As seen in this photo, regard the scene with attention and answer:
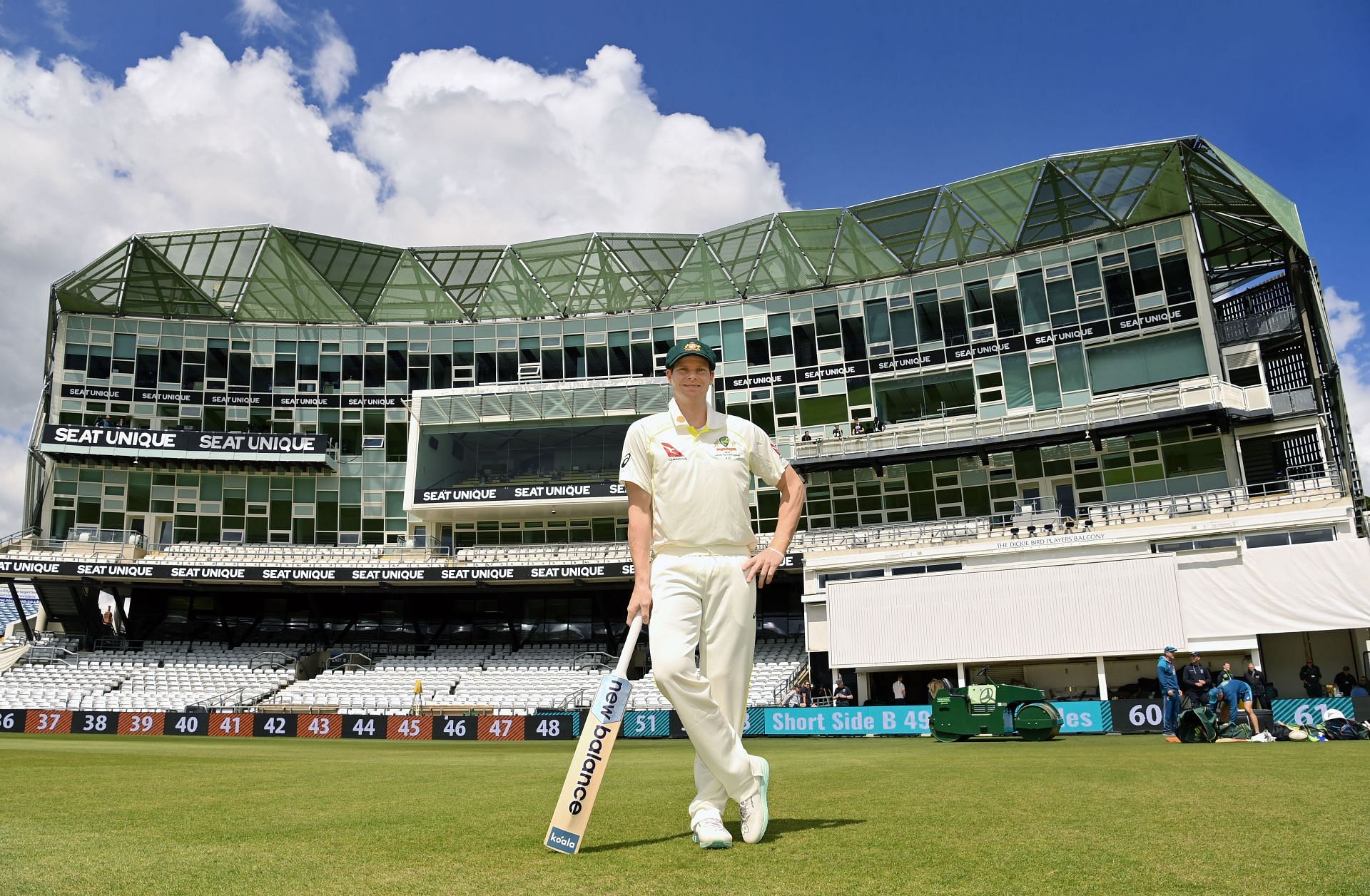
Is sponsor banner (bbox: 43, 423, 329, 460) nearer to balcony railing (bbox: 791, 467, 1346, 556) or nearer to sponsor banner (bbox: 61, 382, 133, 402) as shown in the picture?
sponsor banner (bbox: 61, 382, 133, 402)

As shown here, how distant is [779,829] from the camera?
583 cm

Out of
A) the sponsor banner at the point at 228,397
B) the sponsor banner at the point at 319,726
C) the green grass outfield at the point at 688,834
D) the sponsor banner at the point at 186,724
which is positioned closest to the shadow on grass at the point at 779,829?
the green grass outfield at the point at 688,834

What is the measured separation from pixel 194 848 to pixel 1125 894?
4.31 meters

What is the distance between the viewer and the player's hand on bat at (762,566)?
5812 mm

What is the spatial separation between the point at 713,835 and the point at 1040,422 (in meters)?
40.8

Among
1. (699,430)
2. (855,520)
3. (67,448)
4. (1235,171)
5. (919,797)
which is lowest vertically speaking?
(919,797)

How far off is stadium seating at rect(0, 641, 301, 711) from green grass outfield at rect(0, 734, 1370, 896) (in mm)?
30035

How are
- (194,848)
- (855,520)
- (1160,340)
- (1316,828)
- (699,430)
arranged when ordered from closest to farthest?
→ (194,848), (1316,828), (699,430), (1160,340), (855,520)

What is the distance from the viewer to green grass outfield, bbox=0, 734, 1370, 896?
403 centimetres

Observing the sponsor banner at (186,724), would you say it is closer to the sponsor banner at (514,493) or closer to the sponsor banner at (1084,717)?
the sponsor banner at (514,493)

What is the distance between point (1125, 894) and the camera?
369 centimetres

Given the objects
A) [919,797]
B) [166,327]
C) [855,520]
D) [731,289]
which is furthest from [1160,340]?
[166,327]

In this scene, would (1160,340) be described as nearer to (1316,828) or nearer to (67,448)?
(1316,828)

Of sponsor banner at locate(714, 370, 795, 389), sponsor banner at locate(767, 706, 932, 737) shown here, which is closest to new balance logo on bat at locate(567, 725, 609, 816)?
sponsor banner at locate(767, 706, 932, 737)
